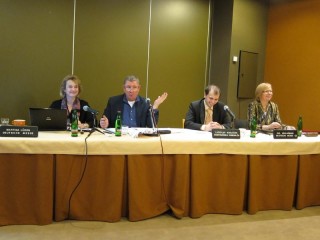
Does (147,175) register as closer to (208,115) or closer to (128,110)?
(128,110)

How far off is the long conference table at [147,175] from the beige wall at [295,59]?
73.4 inches

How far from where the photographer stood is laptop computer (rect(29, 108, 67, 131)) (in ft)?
8.34

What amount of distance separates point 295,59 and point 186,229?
3.29m

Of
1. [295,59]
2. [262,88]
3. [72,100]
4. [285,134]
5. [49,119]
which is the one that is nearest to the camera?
[49,119]

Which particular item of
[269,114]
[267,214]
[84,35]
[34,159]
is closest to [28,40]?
[84,35]

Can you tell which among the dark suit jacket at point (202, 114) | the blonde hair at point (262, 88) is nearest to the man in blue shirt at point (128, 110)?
the dark suit jacket at point (202, 114)

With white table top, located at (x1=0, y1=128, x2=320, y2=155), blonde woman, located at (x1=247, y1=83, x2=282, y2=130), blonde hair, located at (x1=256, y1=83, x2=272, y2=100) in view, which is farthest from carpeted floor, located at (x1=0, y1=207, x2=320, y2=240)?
blonde hair, located at (x1=256, y1=83, x2=272, y2=100)

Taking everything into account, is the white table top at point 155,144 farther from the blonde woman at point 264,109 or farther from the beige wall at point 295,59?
the beige wall at point 295,59

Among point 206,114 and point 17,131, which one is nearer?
point 17,131

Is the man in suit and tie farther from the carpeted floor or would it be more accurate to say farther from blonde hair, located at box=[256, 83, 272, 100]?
→ the carpeted floor

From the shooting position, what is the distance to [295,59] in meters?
4.70

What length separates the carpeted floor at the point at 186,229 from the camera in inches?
87.6

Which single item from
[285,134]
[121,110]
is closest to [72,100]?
[121,110]

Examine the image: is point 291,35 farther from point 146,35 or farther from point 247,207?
point 247,207
